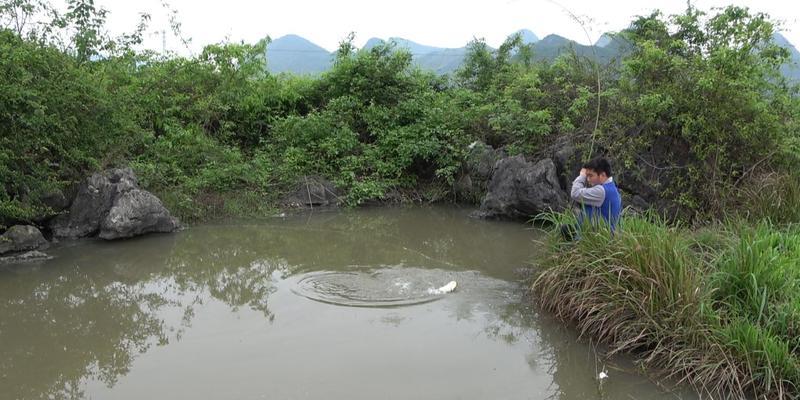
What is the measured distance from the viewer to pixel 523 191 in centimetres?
955

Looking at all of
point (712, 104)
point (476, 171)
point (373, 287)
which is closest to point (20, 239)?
point (373, 287)

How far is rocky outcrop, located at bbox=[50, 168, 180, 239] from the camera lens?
8.22 meters

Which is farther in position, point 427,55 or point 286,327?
point 427,55

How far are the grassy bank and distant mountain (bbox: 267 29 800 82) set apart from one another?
4.73 metres

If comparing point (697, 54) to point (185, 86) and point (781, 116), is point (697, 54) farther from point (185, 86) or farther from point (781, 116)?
point (185, 86)

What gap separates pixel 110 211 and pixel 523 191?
6447 millimetres

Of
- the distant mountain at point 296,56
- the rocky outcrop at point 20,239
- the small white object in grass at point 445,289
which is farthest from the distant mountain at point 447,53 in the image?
the rocky outcrop at point 20,239

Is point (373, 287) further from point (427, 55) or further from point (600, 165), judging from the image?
point (427, 55)

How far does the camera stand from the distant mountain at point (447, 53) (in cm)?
1139

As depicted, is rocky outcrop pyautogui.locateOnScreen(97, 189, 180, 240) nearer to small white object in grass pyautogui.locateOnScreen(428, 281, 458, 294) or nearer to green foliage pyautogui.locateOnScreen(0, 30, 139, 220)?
green foliage pyautogui.locateOnScreen(0, 30, 139, 220)

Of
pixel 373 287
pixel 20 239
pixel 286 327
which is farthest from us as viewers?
pixel 20 239

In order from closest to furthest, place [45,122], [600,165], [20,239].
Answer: [600,165] → [20,239] → [45,122]

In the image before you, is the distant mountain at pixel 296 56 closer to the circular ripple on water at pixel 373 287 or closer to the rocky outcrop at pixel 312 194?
the rocky outcrop at pixel 312 194

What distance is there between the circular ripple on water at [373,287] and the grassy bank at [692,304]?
1421 millimetres
